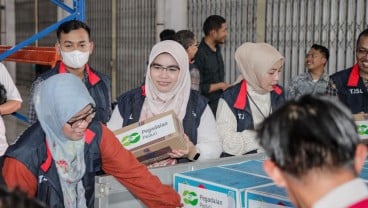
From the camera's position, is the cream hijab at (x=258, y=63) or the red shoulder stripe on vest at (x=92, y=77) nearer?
the cream hijab at (x=258, y=63)

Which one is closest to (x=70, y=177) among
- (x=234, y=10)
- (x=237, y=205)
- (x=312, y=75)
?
(x=237, y=205)

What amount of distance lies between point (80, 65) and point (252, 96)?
1.17m

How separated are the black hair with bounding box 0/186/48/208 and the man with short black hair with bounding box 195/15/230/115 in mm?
3912

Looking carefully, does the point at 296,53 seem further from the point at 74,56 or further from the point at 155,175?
the point at 155,175

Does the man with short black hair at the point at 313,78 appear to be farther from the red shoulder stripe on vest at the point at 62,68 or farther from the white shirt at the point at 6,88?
the white shirt at the point at 6,88

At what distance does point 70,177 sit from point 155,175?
333mm

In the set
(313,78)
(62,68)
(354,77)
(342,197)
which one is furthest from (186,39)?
(342,197)

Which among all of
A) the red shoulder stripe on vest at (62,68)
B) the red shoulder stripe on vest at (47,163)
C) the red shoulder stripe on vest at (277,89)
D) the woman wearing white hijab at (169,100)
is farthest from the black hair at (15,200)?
the red shoulder stripe on vest at (62,68)

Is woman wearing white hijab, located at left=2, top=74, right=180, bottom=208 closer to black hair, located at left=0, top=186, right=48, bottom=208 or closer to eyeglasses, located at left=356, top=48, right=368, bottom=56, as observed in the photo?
black hair, located at left=0, top=186, right=48, bottom=208

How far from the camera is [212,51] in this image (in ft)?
15.8

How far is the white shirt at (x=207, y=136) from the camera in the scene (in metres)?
2.46

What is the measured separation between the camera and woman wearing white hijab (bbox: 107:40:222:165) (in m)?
2.57

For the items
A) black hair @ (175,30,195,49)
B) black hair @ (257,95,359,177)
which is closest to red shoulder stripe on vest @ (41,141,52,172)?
black hair @ (257,95,359,177)

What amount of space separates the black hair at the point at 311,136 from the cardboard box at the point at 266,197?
0.54m
